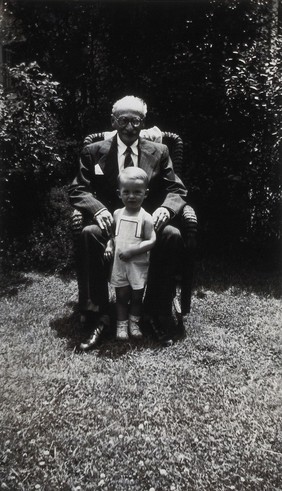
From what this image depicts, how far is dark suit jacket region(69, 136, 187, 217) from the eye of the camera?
12.8 feet

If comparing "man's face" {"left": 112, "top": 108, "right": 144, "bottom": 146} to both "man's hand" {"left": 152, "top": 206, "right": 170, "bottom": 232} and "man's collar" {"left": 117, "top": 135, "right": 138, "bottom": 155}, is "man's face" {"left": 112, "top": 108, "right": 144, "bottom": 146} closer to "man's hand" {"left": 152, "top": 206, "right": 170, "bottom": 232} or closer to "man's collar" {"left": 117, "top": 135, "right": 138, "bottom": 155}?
"man's collar" {"left": 117, "top": 135, "right": 138, "bottom": 155}

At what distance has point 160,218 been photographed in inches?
146

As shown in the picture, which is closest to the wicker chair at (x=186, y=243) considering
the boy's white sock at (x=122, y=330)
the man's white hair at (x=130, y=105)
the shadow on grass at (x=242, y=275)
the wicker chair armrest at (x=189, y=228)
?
the wicker chair armrest at (x=189, y=228)

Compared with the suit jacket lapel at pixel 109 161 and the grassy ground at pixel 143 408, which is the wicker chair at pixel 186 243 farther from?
the suit jacket lapel at pixel 109 161

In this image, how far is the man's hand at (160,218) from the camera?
3.70 m

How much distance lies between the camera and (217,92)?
565 centimetres

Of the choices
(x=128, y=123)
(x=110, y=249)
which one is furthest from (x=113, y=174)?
(x=110, y=249)

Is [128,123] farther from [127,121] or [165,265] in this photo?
[165,265]

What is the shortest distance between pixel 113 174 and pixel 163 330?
51.3 inches

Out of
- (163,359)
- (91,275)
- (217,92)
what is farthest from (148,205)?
(217,92)

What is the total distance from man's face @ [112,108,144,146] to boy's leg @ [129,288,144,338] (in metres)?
1.20

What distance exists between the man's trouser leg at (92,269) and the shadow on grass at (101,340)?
0.22m

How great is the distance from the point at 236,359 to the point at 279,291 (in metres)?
1.73

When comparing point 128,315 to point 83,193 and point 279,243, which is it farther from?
point 279,243
